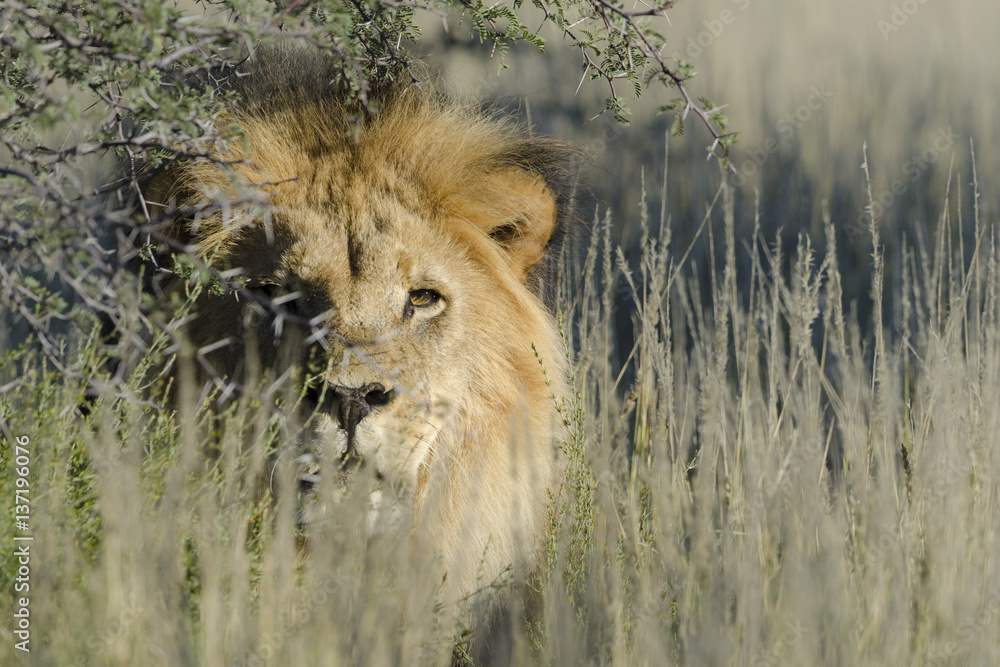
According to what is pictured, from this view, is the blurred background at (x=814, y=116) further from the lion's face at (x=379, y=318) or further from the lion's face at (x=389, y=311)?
the lion's face at (x=379, y=318)

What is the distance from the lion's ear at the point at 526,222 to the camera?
342 centimetres

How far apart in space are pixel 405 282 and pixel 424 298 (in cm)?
12

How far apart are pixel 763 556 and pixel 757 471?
25cm

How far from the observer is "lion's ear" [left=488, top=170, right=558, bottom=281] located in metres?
3.42

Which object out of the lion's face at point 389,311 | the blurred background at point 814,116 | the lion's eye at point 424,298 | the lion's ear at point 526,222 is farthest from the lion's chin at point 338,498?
the blurred background at point 814,116

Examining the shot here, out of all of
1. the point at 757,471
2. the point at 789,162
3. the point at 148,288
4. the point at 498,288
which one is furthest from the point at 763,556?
the point at 789,162

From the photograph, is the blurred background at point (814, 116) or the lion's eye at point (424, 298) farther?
the blurred background at point (814, 116)

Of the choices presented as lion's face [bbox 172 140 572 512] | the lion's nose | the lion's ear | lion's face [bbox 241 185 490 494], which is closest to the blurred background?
the lion's ear

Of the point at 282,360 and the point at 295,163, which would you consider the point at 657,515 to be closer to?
the point at 282,360

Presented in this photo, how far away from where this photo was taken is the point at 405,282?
3.10 meters

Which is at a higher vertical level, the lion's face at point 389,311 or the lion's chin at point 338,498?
the lion's face at point 389,311

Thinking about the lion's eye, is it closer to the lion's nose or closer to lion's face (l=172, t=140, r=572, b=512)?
lion's face (l=172, t=140, r=572, b=512)

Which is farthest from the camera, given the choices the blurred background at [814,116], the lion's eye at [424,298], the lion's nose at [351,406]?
the blurred background at [814,116]

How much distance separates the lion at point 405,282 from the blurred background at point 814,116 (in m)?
4.70
